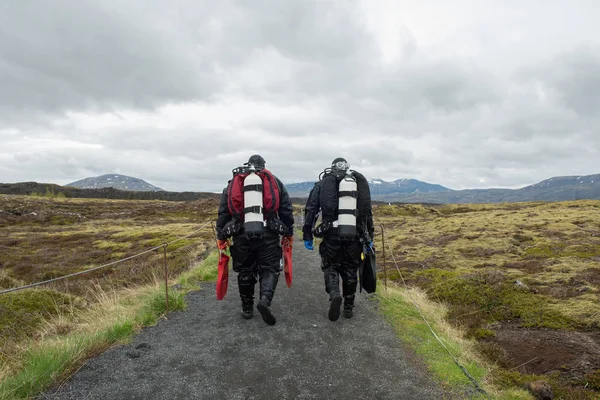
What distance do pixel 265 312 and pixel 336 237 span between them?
2092 mm

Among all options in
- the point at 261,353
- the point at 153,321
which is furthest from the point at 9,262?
the point at 261,353

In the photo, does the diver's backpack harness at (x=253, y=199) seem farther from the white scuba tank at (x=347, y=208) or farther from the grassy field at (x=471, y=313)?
the grassy field at (x=471, y=313)

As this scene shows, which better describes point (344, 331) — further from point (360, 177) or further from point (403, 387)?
point (360, 177)

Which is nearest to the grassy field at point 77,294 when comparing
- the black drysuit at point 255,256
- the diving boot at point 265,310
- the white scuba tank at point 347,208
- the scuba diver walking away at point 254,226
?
the black drysuit at point 255,256

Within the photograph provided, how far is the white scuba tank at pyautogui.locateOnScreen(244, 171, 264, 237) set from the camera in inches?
265

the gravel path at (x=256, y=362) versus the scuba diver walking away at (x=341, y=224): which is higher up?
the scuba diver walking away at (x=341, y=224)

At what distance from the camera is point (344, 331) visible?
22.0 ft

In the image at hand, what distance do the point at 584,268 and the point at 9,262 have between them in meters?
31.6

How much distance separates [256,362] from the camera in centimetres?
533

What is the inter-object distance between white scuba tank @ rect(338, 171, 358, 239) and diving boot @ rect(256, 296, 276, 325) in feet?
A: 6.57

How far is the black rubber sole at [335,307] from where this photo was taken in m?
6.93

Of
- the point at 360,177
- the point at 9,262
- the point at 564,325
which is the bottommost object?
the point at 9,262

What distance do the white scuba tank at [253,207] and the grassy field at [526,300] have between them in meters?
4.48

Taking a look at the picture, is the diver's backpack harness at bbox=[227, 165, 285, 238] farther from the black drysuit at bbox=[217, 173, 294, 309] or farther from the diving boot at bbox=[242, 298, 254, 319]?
the diving boot at bbox=[242, 298, 254, 319]
